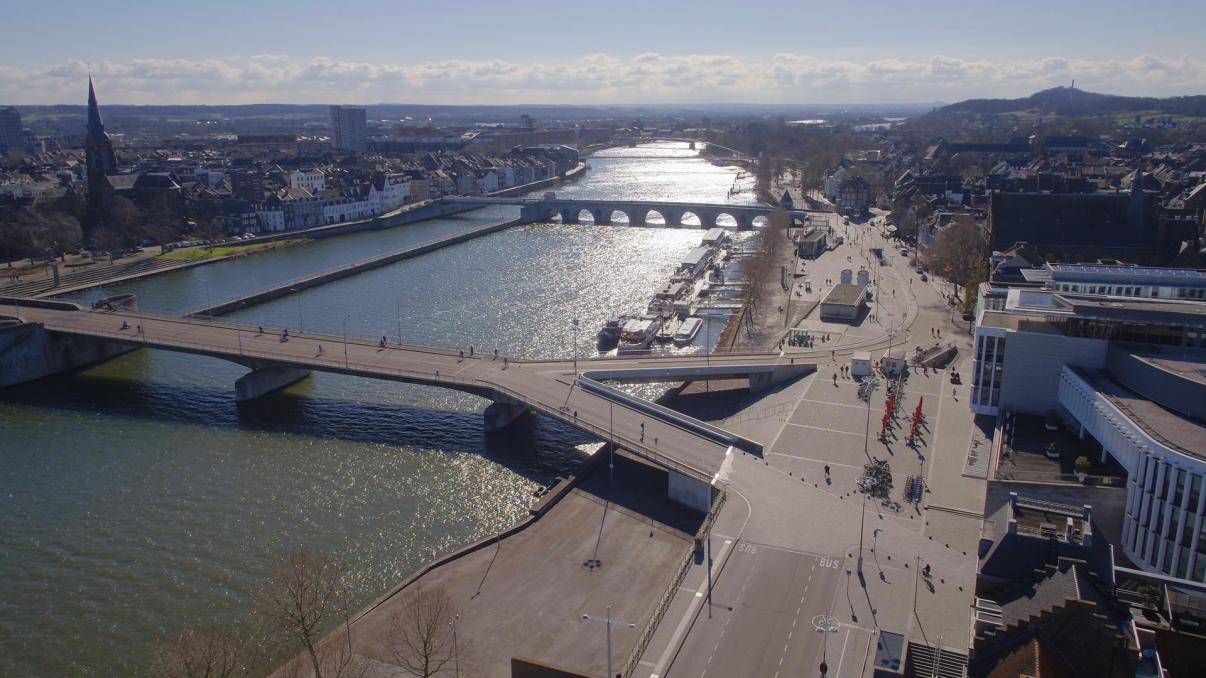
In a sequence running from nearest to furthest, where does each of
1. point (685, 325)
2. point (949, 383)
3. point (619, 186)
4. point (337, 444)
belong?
point (337, 444) → point (949, 383) → point (685, 325) → point (619, 186)

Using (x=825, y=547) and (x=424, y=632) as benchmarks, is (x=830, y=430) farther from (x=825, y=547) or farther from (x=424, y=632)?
(x=424, y=632)

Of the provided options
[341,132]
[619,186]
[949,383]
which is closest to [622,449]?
[949,383]

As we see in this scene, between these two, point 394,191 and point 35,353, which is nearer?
point 35,353

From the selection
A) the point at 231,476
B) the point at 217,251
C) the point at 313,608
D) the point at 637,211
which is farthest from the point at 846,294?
the point at 217,251

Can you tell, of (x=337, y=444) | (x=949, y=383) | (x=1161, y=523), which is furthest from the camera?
(x=949, y=383)

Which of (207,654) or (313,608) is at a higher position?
(207,654)

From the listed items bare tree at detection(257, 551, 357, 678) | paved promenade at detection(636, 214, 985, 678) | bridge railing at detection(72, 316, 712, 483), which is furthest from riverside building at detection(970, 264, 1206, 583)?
bare tree at detection(257, 551, 357, 678)

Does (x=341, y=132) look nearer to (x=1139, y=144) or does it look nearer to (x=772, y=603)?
(x=1139, y=144)
